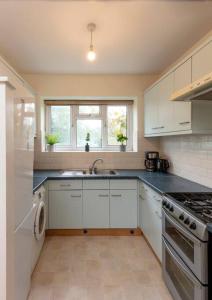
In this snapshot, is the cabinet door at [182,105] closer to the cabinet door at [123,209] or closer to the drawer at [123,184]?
the drawer at [123,184]

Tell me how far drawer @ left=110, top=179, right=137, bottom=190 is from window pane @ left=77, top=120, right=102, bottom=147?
1034 mm

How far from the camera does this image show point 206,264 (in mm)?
1324

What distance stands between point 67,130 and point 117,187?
4.86 feet

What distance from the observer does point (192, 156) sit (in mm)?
2621

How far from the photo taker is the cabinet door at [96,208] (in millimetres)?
3141

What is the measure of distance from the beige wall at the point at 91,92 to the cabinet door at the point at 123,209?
0.70 m

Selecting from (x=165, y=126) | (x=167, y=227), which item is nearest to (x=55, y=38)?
(x=165, y=126)

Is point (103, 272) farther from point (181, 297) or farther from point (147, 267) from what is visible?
point (181, 297)

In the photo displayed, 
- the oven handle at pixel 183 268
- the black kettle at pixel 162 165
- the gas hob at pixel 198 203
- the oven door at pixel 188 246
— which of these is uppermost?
the black kettle at pixel 162 165

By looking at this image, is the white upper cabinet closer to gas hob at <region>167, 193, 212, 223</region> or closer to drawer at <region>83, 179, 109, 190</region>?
gas hob at <region>167, 193, 212, 223</region>

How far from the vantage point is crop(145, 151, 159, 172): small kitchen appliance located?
11.6 ft

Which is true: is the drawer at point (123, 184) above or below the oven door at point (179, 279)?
above

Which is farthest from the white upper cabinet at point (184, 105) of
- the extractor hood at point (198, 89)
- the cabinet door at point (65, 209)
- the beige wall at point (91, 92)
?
the cabinet door at point (65, 209)

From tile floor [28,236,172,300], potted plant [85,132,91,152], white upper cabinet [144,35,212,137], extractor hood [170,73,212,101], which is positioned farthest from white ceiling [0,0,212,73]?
tile floor [28,236,172,300]
